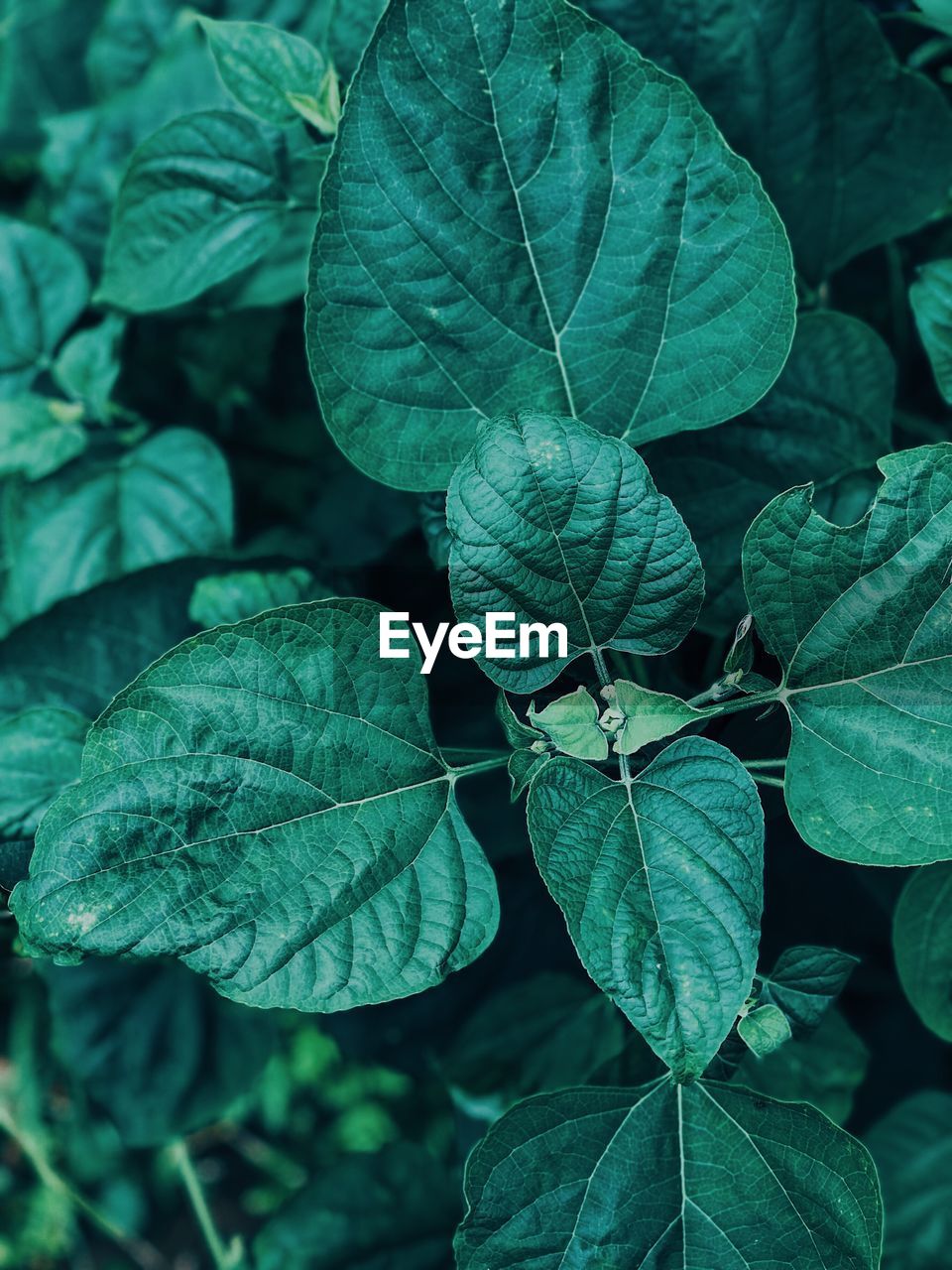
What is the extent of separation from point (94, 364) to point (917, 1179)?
3.32ft

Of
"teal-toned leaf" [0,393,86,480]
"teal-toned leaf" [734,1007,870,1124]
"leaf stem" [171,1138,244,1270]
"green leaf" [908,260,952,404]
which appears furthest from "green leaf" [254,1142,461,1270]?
"green leaf" [908,260,952,404]

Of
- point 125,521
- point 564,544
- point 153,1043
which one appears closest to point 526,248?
point 564,544

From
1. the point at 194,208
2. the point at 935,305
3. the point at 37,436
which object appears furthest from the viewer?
the point at 37,436

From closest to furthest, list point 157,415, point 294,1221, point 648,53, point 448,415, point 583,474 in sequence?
point 583,474 < point 448,415 < point 648,53 < point 294,1221 < point 157,415

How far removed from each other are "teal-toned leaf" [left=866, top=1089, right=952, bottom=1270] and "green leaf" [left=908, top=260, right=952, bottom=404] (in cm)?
62

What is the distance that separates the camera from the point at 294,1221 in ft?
3.10

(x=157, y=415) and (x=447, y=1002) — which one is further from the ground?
(x=157, y=415)

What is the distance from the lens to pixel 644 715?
0.61 meters

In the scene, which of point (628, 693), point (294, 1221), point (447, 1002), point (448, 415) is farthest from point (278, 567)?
point (294, 1221)

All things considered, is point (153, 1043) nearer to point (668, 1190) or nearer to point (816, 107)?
point (668, 1190)

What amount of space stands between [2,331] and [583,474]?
2.23 feet

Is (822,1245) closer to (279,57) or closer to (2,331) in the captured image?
(279,57)

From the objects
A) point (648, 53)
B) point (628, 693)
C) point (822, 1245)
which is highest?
point (648, 53)

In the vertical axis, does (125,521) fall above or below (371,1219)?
above
